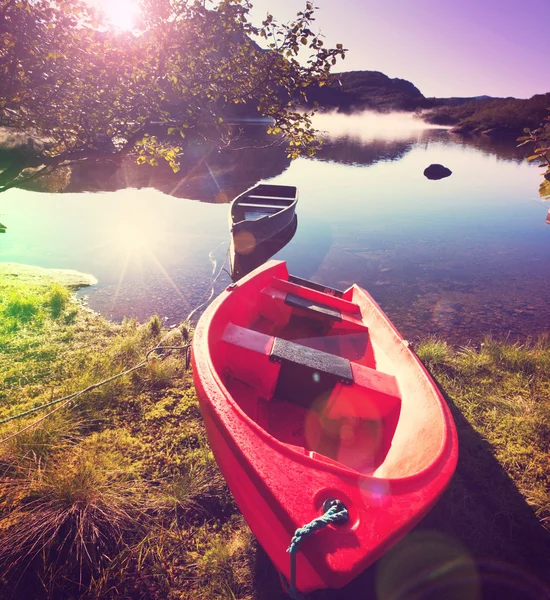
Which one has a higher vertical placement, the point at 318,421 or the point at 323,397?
the point at 323,397

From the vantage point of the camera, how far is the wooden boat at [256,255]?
34.6ft

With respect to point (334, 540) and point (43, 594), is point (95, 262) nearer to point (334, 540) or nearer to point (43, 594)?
point (43, 594)

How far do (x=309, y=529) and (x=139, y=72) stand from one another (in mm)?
5017

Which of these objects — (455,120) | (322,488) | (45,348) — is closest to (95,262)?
(45,348)

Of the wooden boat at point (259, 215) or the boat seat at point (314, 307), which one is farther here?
the wooden boat at point (259, 215)

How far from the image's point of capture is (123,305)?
855cm

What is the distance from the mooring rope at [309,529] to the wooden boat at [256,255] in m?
8.78

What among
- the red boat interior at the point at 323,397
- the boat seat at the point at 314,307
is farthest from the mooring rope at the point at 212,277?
the red boat interior at the point at 323,397

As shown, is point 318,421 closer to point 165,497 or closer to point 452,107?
point 165,497

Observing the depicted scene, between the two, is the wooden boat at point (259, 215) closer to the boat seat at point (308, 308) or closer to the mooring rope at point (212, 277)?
the mooring rope at point (212, 277)

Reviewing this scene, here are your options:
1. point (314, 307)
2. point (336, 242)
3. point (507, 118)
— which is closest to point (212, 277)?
point (314, 307)

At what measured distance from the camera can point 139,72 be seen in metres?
3.86

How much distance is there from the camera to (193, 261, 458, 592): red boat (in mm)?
2037

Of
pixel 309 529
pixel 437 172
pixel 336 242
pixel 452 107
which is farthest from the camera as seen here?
pixel 452 107
